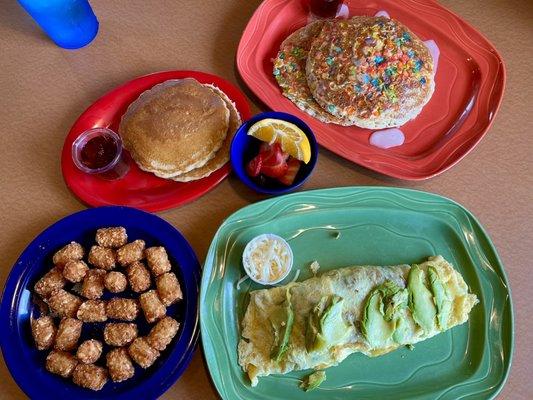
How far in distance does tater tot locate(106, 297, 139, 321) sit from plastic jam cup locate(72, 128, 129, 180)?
0.49 metres

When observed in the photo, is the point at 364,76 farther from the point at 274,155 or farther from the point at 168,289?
the point at 168,289

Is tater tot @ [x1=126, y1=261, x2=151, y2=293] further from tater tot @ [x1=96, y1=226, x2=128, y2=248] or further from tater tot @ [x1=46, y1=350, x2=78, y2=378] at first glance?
tater tot @ [x1=46, y1=350, x2=78, y2=378]

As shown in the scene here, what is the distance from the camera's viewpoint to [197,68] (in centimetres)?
195

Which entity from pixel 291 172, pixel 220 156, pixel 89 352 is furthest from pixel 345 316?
pixel 89 352

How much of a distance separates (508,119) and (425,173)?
1.61ft

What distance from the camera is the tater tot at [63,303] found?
155 cm

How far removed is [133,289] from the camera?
1.59m

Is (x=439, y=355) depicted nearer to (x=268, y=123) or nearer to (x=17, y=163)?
(x=268, y=123)

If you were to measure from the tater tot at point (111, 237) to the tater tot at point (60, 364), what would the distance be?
393 millimetres

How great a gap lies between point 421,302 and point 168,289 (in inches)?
34.4

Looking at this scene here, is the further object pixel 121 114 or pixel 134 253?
pixel 121 114

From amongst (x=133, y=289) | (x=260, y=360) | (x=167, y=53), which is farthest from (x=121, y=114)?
(x=260, y=360)

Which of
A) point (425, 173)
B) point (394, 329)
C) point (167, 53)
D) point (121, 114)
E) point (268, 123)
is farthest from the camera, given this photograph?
point (167, 53)

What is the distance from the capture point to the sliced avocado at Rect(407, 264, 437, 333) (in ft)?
4.99
